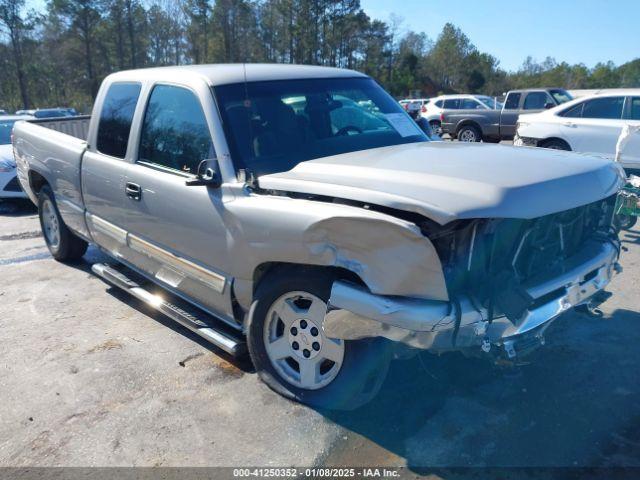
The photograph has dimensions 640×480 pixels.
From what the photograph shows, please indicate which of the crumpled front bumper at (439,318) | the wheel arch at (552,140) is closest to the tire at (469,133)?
the wheel arch at (552,140)

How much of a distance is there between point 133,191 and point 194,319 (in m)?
1.06

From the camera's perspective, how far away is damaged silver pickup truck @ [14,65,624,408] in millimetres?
2559

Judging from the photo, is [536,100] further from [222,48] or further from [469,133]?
[222,48]

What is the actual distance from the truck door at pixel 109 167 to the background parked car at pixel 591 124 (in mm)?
8511

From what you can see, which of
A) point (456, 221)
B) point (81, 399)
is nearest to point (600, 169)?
point (456, 221)

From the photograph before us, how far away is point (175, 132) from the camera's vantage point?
152 inches

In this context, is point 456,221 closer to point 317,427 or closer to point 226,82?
point 317,427

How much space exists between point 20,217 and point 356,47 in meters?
53.6

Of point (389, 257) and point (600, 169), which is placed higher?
point (600, 169)

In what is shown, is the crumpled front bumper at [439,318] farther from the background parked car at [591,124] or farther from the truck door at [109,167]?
the background parked car at [591,124]

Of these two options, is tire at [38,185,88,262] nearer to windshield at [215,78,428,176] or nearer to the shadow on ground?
windshield at [215,78,428,176]

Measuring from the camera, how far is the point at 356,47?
5809cm

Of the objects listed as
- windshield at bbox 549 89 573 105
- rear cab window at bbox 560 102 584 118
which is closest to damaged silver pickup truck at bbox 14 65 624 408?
rear cab window at bbox 560 102 584 118

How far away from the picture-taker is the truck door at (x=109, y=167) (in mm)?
4348
